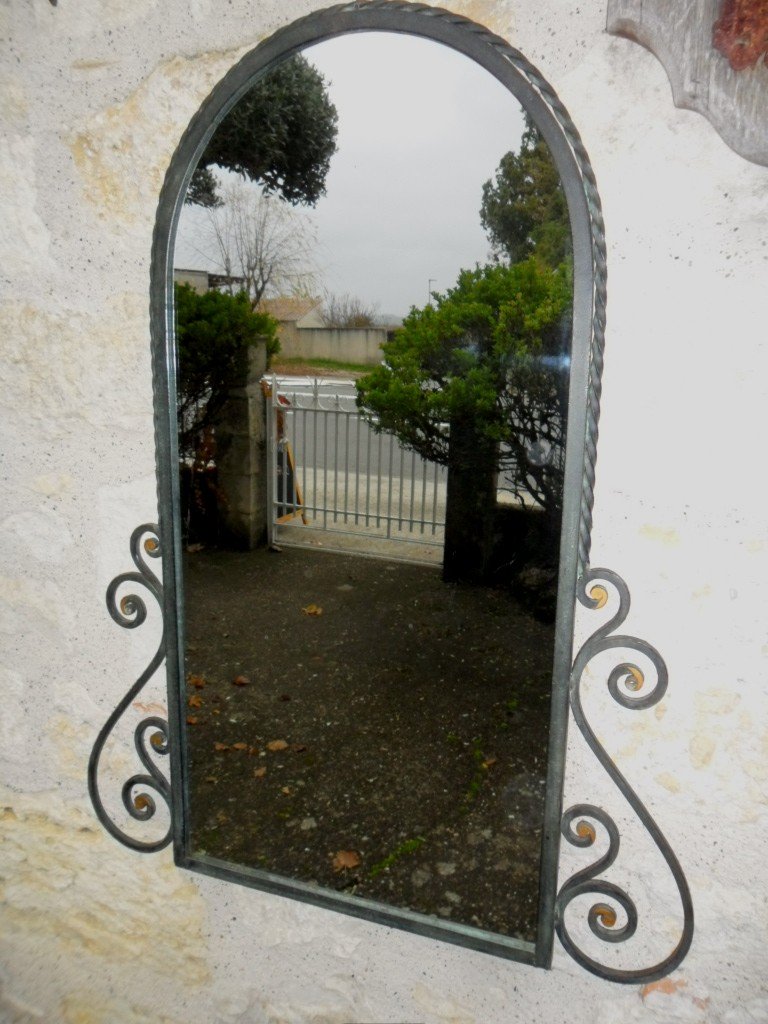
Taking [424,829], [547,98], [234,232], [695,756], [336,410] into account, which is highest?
[547,98]

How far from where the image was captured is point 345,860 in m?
1.42

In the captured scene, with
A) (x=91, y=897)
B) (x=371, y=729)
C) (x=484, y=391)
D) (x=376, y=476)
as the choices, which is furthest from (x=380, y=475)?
(x=91, y=897)

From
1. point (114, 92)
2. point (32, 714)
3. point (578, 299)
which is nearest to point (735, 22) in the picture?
point (578, 299)

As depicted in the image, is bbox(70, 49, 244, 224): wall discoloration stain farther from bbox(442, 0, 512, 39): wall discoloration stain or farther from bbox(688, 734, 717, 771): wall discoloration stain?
bbox(688, 734, 717, 771): wall discoloration stain

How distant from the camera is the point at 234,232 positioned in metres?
1.37

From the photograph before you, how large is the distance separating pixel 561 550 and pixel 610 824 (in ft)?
1.60

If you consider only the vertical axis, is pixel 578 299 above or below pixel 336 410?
above

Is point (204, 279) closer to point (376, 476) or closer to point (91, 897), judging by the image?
point (376, 476)

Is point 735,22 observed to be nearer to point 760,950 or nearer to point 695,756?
point 695,756

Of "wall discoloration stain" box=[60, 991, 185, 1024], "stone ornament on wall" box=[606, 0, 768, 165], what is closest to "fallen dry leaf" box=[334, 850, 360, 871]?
"wall discoloration stain" box=[60, 991, 185, 1024]

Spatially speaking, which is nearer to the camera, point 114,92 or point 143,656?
point 114,92

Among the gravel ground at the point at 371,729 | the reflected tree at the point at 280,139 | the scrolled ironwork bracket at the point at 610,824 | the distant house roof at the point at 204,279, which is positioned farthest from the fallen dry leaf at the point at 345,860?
the reflected tree at the point at 280,139

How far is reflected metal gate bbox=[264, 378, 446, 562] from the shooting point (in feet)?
4.33

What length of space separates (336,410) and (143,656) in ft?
2.28
